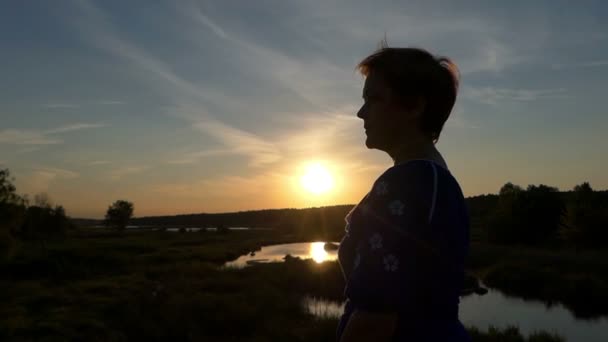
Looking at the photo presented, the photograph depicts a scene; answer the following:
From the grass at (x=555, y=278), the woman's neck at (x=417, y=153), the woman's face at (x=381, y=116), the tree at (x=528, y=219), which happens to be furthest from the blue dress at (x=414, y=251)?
the tree at (x=528, y=219)

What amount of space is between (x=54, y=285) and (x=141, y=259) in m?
16.4

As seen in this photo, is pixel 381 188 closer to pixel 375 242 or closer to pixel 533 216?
pixel 375 242

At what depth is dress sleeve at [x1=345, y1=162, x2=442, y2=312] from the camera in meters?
1.77

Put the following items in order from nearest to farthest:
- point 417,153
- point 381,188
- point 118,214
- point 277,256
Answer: point 381,188 < point 417,153 < point 277,256 < point 118,214

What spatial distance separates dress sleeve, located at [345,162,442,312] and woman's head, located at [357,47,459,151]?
367mm

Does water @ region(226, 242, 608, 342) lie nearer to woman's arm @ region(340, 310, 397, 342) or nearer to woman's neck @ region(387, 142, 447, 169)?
woman's neck @ region(387, 142, 447, 169)

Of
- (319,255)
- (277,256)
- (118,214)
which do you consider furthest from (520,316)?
(118,214)

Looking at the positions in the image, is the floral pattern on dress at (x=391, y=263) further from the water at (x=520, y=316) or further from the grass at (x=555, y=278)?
the grass at (x=555, y=278)

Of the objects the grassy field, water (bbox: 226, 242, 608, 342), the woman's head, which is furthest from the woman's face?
water (bbox: 226, 242, 608, 342)

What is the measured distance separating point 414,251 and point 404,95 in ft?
2.45

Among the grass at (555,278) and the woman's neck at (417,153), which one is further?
the grass at (555,278)

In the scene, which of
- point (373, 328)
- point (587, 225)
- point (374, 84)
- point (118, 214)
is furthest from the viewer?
point (118, 214)

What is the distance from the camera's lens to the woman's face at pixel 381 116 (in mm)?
2178

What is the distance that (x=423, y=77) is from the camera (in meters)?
2.15
